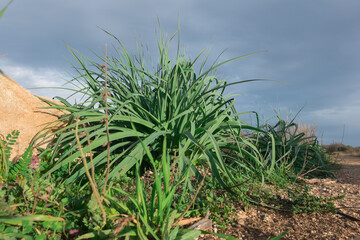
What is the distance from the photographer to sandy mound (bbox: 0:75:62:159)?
2852 millimetres

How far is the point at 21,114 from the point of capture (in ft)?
9.86

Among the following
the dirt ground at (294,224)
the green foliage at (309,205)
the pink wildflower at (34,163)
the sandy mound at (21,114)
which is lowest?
the dirt ground at (294,224)

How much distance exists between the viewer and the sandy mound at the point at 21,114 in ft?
9.36

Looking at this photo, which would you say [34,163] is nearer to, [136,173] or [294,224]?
[136,173]

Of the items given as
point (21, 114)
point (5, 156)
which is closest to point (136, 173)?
point (5, 156)

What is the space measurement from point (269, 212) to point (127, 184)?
1199 millimetres

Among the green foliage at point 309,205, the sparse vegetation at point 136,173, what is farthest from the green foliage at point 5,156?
the green foliage at point 309,205

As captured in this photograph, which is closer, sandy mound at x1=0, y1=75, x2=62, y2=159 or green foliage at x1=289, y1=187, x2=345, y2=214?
green foliage at x1=289, y1=187, x2=345, y2=214

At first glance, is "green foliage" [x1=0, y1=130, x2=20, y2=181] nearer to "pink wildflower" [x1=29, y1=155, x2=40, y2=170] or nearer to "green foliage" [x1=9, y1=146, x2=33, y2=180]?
"green foliage" [x1=9, y1=146, x2=33, y2=180]

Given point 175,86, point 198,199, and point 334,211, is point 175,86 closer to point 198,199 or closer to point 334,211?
point 198,199

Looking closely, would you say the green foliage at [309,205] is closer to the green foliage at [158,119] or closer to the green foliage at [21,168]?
the green foliage at [158,119]

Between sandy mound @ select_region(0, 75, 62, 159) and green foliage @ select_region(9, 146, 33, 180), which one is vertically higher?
sandy mound @ select_region(0, 75, 62, 159)

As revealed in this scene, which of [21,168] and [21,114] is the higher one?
[21,114]

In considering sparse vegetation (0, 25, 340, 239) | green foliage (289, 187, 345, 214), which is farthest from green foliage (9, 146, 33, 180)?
green foliage (289, 187, 345, 214)
